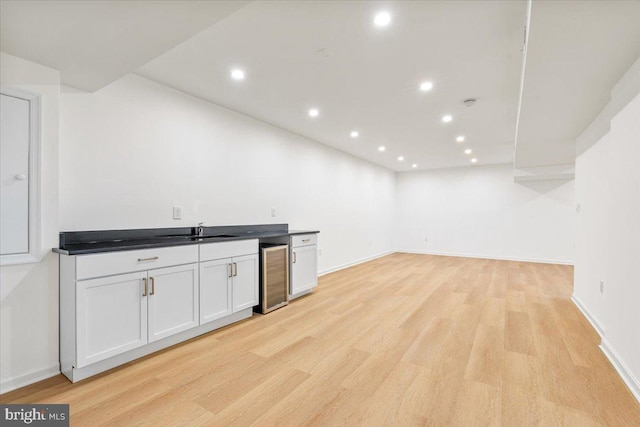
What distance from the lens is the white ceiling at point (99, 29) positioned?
1552 millimetres

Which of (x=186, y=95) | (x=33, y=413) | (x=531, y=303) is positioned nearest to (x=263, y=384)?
(x=33, y=413)

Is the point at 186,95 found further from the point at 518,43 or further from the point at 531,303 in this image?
the point at 531,303

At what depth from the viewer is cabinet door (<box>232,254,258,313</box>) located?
312 cm

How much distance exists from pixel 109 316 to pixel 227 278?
Answer: 107 centimetres

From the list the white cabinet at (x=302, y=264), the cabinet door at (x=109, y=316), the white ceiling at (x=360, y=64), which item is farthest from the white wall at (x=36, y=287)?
the white cabinet at (x=302, y=264)

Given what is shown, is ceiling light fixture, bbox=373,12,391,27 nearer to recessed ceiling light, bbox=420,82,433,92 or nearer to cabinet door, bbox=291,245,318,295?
recessed ceiling light, bbox=420,82,433,92

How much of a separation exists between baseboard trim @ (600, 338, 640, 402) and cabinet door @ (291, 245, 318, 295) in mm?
3128

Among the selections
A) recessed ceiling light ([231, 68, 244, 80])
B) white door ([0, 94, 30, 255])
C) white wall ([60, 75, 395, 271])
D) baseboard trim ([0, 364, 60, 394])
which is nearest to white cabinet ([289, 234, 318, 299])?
white wall ([60, 75, 395, 271])

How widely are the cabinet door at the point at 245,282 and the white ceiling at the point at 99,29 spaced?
79.7 inches

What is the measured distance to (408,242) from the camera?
8.94 meters

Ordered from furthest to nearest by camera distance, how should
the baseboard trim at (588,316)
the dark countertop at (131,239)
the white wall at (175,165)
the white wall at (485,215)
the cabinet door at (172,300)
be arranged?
the white wall at (485,215) → the baseboard trim at (588,316) → the white wall at (175,165) → the cabinet door at (172,300) → the dark countertop at (131,239)

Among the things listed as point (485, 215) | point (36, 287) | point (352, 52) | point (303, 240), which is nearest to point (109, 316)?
point (36, 287)

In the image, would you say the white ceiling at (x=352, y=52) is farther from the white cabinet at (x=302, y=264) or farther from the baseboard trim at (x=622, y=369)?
the baseboard trim at (x=622, y=369)

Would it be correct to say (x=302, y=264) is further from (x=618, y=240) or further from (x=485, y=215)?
(x=485, y=215)
